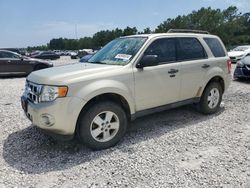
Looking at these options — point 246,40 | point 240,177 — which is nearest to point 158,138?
point 240,177

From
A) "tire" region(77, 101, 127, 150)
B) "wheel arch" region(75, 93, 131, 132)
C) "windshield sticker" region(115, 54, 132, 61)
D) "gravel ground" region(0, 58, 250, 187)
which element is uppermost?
"windshield sticker" region(115, 54, 132, 61)

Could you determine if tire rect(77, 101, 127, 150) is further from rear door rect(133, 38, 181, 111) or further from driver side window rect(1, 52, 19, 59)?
driver side window rect(1, 52, 19, 59)

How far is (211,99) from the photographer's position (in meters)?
5.49

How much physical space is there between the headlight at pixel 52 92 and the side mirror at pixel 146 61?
52.0 inches

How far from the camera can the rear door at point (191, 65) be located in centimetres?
478

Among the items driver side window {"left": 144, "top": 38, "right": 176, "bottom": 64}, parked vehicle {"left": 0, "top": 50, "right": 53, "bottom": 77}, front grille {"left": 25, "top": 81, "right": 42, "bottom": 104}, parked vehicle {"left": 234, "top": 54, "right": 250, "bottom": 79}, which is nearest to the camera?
front grille {"left": 25, "top": 81, "right": 42, "bottom": 104}

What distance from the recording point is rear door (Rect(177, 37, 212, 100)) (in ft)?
15.7

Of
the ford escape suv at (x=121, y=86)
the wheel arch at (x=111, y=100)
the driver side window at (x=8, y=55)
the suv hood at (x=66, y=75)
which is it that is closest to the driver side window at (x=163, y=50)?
the ford escape suv at (x=121, y=86)

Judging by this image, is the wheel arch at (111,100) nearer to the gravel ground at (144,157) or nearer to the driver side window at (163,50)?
the gravel ground at (144,157)

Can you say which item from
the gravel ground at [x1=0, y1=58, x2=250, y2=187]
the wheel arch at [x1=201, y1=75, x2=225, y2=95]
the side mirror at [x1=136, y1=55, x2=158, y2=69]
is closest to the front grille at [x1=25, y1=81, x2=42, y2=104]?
the gravel ground at [x1=0, y1=58, x2=250, y2=187]

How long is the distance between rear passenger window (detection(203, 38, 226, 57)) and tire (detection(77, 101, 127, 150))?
2.71 m

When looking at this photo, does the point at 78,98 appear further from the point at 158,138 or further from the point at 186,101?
the point at 186,101

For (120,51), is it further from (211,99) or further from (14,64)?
(14,64)

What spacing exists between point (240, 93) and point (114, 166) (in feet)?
18.3
